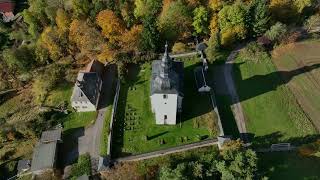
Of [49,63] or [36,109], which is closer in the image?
[36,109]

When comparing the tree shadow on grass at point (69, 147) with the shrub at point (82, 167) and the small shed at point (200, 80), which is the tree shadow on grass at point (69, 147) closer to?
the shrub at point (82, 167)

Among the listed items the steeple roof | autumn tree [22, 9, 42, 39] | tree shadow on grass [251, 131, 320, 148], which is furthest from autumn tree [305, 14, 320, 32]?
autumn tree [22, 9, 42, 39]

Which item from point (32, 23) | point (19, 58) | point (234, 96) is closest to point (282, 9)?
point (234, 96)

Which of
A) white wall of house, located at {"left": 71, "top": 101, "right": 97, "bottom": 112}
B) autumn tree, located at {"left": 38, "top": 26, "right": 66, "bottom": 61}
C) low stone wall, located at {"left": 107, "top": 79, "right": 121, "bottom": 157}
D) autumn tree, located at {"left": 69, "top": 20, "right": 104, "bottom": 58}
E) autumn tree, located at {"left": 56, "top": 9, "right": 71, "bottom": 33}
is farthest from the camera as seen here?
autumn tree, located at {"left": 56, "top": 9, "right": 71, "bottom": 33}

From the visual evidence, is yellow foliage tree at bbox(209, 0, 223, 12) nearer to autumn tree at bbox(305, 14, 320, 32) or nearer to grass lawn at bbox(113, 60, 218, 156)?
grass lawn at bbox(113, 60, 218, 156)

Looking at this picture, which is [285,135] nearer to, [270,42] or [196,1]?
[270,42]

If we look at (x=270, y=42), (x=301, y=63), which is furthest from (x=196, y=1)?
(x=301, y=63)

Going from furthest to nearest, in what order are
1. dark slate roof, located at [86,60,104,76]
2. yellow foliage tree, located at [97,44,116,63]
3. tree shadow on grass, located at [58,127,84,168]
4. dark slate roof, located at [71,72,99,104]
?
yellow foliage tree, located at [97,44,116,63]
dark slate roof, located at [86,60,104,76]
dark slate roof, located at [71,72,99,104]
tree shadow on grass, located at [58,127,84,168]
